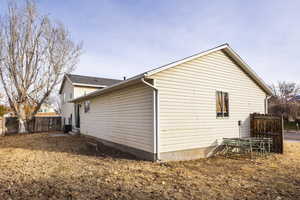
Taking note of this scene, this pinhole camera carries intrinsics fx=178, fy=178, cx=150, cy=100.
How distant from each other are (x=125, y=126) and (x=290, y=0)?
8426 mm

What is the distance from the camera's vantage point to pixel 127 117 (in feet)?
24.3

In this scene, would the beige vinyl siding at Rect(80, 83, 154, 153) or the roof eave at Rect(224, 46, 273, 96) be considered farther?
the roof eave at Rect(224, 46, 273, 96)

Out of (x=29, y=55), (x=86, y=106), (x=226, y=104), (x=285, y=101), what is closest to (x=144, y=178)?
(x=226, y=104)

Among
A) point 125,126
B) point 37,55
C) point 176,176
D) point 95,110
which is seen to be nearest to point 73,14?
point 95,110

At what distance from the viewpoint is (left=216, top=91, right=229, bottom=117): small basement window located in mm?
7730

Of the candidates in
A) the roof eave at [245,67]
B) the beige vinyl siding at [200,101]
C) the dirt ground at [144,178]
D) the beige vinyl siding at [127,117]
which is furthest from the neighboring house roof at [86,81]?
the roof eave at [245,67]

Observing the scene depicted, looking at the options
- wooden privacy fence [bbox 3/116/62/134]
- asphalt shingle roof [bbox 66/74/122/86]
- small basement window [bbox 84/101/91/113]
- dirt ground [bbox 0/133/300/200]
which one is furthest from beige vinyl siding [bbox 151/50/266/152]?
wooden privacy fence [bbox 3/116/62/134]

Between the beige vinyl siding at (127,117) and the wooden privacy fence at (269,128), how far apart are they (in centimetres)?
571

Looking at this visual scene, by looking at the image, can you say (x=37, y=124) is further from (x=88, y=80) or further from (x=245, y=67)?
(x=245, y=67)

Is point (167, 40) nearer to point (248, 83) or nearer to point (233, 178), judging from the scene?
point (248, 83)

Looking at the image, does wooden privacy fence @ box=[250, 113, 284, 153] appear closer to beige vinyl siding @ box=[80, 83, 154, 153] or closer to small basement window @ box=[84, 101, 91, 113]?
beige vinyl siding @ box=[80, 83, 154, 153]

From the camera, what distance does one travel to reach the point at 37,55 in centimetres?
1586

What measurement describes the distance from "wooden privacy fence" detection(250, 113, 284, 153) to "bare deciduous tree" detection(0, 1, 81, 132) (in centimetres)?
1658

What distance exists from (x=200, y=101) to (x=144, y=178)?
391cm
